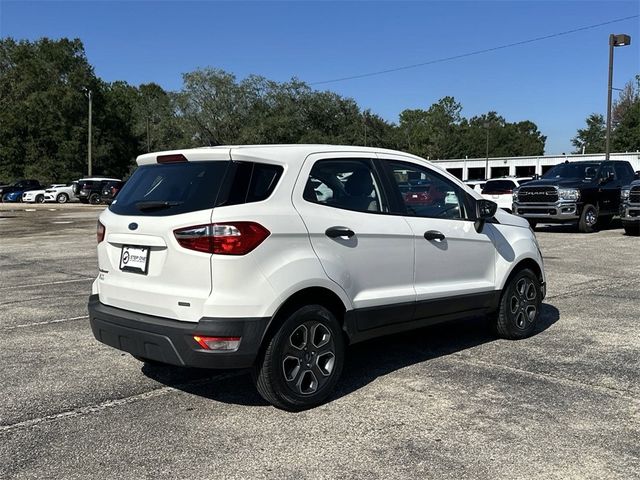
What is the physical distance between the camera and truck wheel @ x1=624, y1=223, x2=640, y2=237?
16.8 m

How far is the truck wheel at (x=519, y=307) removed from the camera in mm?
5977

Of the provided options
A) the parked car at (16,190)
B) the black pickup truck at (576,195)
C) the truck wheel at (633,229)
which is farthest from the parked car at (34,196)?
the truck wheel at (633,229)

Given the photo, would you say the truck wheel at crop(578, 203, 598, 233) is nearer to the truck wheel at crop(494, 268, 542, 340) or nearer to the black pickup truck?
the black pickup truck

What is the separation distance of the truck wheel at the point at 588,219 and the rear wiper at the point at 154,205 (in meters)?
16.0

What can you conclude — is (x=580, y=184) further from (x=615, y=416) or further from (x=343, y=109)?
(x=343, y=109)

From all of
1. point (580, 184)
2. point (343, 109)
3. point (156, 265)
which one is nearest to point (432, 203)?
point (156, 265)

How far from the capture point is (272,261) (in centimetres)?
401

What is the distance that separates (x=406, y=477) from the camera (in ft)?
10.9

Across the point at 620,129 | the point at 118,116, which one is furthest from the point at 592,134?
the point at 118,116

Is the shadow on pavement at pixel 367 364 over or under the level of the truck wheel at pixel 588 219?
under

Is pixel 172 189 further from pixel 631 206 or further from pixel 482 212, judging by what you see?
pixel 631 206

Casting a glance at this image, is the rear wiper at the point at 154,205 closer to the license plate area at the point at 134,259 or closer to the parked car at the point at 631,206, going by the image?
the license plate area at the point at 134,259

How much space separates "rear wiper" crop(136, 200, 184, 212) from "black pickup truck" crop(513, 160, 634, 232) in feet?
51.2

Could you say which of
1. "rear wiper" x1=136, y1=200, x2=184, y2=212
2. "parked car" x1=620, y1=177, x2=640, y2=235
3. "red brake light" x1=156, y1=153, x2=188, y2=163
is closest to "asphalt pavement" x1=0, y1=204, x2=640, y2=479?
"rear wiper" x1=136, y1=200, x2=184, y2=212
